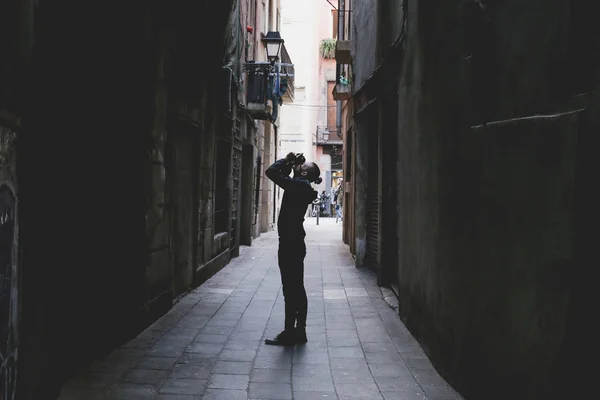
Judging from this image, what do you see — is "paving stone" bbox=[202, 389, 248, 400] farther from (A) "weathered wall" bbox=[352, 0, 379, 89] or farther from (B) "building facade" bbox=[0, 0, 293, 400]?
(A) "weathered wall" bbox=[352, 0, 379, 89]

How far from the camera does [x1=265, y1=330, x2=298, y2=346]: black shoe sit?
5996 millimetres

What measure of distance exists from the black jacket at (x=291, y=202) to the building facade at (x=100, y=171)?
1.44 meters

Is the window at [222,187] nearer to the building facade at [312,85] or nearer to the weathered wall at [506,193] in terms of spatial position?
the weathered wall at [506,193]

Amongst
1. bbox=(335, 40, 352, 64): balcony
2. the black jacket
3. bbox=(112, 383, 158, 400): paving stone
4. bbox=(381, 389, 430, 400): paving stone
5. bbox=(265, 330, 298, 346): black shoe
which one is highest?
bbox=(335, 40, 352, 64): balcony

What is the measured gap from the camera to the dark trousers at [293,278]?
612 centimetres

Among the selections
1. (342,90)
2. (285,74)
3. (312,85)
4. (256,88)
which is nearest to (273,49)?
(256,88)

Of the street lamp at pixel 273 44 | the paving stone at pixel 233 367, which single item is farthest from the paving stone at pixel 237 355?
the street lamp at pixel 273 44

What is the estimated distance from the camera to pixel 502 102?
13.0 feet

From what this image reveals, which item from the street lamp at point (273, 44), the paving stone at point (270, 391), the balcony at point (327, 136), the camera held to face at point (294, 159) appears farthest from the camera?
the balcony at point (327, 136)

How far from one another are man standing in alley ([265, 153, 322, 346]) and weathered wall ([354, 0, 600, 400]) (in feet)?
3.73

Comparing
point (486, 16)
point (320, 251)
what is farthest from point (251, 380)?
point (320, 251)

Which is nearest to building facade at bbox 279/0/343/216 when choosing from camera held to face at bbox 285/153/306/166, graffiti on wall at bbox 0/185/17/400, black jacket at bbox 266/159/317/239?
camera held to face at bbox 285/153/306/166

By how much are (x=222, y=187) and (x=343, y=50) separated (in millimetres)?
4598

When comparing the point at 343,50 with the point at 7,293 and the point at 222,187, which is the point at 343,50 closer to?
the point at 222,187
